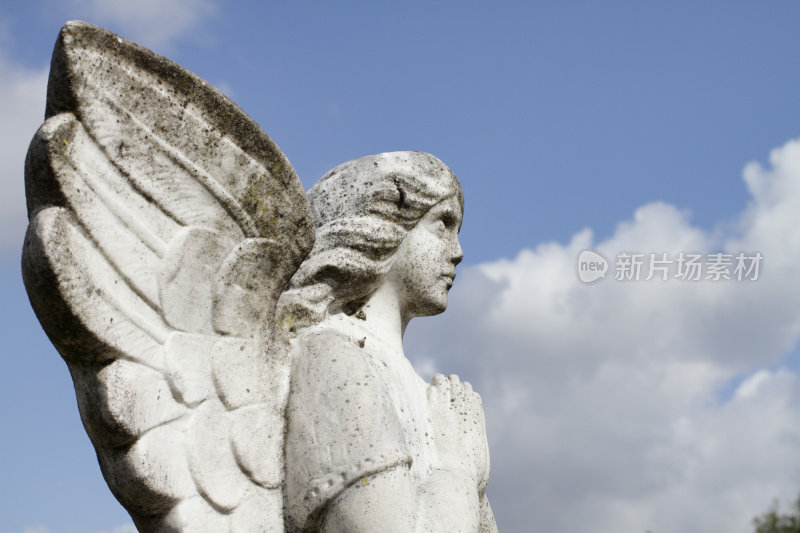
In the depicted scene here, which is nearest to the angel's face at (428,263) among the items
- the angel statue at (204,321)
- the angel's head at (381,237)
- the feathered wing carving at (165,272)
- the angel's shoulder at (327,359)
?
the angel's head at (381,237)

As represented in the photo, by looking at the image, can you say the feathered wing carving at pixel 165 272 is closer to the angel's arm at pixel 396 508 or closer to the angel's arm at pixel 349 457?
the angel's arm at pixel 349 457

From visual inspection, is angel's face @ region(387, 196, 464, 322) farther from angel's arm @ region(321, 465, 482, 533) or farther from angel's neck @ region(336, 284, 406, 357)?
angel's arm @ region(321, 465, 482, 533)

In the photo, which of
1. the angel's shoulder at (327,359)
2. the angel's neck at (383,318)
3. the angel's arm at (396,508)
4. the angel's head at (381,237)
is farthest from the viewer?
the angel's neck at (383,318)

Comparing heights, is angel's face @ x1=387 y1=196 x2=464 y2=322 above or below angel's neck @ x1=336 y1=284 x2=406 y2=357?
above

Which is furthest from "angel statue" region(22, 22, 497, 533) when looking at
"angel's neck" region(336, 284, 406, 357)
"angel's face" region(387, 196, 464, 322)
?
"angel's face" region(387, 196, 464, 322)

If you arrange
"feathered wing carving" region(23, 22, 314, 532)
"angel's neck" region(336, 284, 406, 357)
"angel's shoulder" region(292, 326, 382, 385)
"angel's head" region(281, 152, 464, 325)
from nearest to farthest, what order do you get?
"feathered wing carving" region(23, 22, 314, 532) → "angel's shoulder" region(292, 326, 382, 385) → "angel's head" region(281, 152, 464, 325) → "angel's neck" region(336, 284, 406, 357)

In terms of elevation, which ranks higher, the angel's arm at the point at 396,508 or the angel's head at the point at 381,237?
the angel's head at the point at 381,237

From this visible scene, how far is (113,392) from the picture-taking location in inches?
139

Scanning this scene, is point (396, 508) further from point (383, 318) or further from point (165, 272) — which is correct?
point (165, 272)

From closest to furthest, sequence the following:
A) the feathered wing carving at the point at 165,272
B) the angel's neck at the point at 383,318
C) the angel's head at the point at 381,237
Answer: the feathered wing carving at the point at 165,272
the angel's head at the point at 381,237
the angel's neck at the point at 383,318

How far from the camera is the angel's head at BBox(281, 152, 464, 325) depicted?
15.0ft

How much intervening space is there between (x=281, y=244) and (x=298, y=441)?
2.72 ft

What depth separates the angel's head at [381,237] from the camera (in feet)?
15.0

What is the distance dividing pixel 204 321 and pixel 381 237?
3.50 feet
